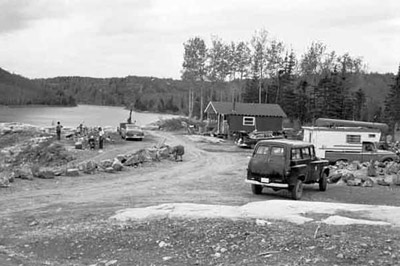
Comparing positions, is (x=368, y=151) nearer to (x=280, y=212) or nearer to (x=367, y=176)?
(x=367, y=176)

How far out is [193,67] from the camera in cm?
7375

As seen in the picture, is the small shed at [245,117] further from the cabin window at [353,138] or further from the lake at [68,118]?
the cabin window at [353,138]

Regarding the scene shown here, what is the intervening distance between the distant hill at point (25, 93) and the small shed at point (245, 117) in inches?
3494

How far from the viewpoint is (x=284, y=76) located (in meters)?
75.4

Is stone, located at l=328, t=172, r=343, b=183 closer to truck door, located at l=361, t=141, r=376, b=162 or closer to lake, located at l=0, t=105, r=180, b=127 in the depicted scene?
truck door, located at l=361, t=141, r=376, b=162

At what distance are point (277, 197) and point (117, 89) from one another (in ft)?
572

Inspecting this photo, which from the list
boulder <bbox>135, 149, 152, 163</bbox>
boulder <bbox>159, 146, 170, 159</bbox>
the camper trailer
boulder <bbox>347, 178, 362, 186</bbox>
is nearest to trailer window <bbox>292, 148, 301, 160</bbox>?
boulder <bbox>347, 178, 362, 186</bbox>

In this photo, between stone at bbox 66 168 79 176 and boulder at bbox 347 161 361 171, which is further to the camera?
boulder at bbox 347 161 361 171

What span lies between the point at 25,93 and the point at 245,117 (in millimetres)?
103317

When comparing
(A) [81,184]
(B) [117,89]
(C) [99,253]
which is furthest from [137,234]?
(B) [117,89]

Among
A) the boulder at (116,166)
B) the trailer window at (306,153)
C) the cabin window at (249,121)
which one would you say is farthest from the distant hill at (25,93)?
the trailer window at (306,153)

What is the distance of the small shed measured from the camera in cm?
5425

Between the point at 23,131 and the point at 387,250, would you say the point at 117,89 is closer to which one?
the point at 23,131

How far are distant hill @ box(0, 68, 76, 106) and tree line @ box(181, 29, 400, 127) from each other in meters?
72.7
